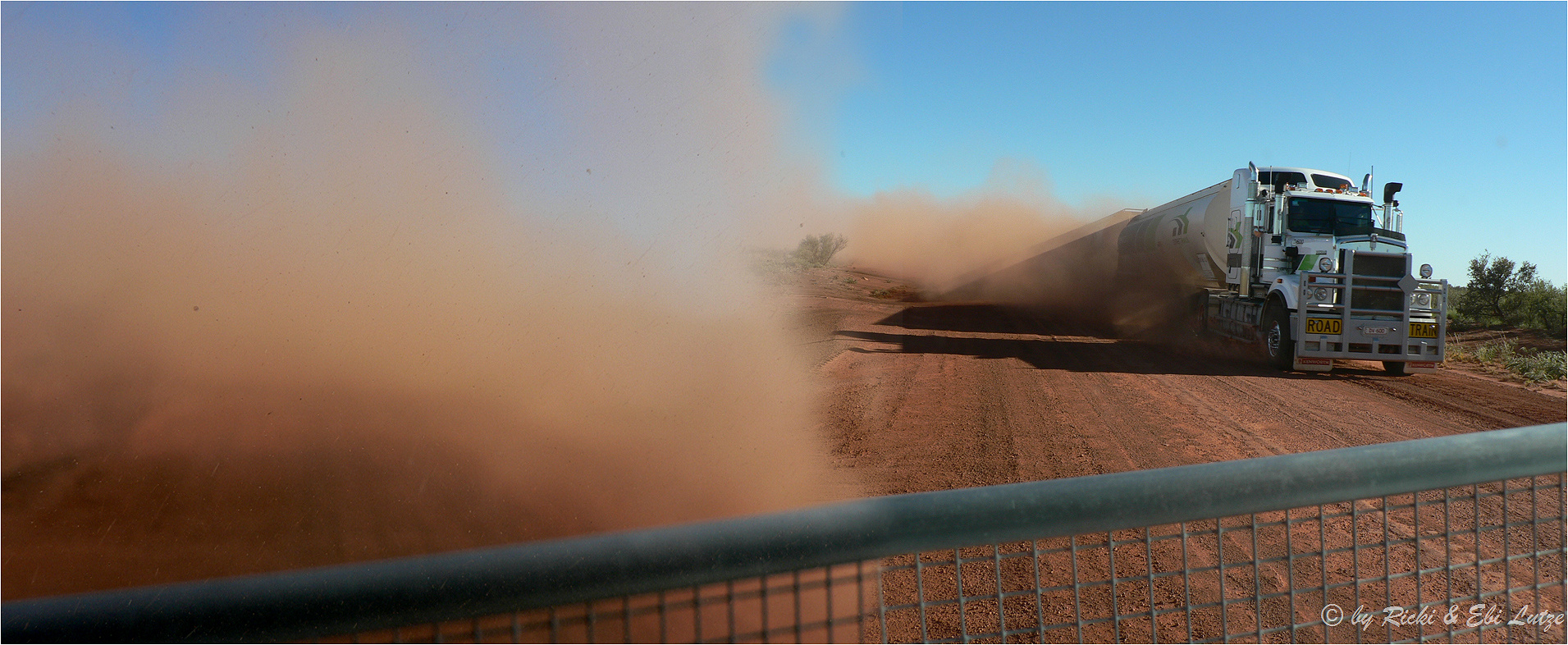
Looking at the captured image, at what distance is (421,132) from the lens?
902 cm

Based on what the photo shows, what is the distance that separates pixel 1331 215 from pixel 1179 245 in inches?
159

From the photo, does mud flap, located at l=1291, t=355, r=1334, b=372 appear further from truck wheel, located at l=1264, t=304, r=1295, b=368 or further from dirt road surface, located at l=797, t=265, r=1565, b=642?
dirt road surface, located at l=797, t=265, r=1565, b=642

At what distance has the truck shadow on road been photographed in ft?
48.1

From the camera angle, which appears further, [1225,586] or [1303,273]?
[1303,273]

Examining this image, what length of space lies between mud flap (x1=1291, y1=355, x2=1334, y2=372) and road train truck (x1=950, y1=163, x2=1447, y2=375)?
16mm

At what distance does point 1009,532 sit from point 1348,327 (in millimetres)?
15881

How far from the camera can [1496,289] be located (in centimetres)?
2814

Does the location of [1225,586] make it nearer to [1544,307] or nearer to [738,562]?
[738,562]

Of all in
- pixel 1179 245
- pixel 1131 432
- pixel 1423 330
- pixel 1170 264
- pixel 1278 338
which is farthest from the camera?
pixel 1170 264

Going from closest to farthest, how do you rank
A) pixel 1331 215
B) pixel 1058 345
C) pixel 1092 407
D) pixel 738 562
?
pixel 738 562 → pixel 1092 407 → pixel 1331 215 → pixel 1058 345

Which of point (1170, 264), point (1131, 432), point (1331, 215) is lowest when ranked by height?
point (1131, 432)

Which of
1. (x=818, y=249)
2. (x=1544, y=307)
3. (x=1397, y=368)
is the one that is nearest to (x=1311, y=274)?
(x=1397, y=368)

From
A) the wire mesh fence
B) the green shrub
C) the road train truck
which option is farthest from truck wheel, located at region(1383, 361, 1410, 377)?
the wire mesh fence

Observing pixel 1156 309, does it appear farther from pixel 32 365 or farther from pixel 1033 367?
pixel 32 365
